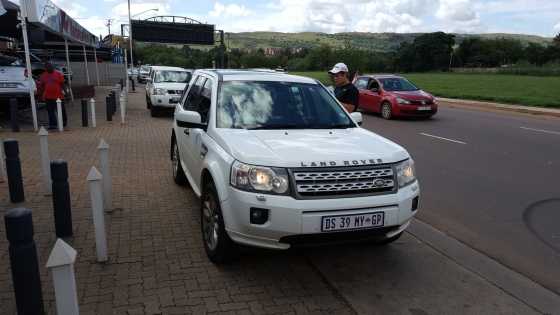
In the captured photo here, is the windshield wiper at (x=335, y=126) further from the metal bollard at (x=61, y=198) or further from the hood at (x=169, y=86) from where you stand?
the hood at (x=169, y=86)

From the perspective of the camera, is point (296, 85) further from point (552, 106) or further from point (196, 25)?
point (196, 25)

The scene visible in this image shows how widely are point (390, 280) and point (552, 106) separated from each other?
19544 mm

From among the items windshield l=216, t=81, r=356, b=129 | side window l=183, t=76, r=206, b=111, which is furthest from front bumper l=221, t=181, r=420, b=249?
side window l=183, t=76, r=206, b=111

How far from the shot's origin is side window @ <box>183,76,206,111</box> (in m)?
5.93

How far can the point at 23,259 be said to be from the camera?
290 centimetres

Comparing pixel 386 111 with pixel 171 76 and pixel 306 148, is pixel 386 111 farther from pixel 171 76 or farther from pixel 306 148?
pixel 306 148

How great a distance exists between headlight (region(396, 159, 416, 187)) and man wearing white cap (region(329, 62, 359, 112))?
2.56 metres

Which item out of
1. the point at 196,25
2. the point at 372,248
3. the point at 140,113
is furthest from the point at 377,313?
the point at 196,25

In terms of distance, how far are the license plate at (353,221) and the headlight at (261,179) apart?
0.41 meters

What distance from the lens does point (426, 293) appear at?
153 inches

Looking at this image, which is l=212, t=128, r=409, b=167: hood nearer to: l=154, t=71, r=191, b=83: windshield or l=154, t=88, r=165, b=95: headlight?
l=154, t=88, r=165, b=95: headlight

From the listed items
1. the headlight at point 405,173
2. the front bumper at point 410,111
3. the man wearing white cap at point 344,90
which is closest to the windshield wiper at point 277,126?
the headlight at point 405,173

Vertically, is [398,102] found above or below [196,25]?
below

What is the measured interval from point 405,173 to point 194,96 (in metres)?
3.18
